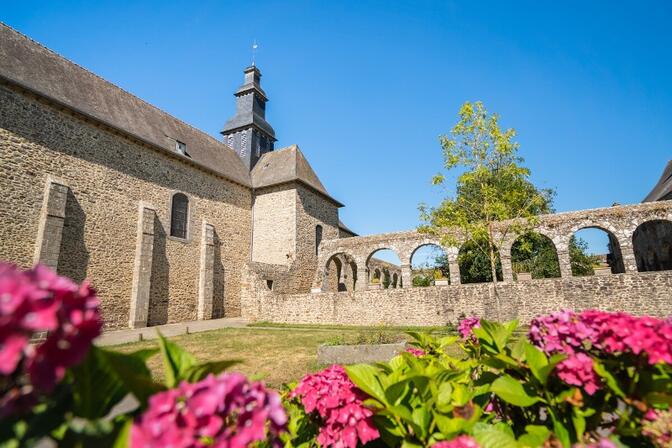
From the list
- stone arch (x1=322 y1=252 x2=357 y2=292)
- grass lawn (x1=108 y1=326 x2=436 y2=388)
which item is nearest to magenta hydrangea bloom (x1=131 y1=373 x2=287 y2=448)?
grass lawn (x1=108 y1=326 x2=436 y2=388)

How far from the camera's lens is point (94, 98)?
1581 centimetres

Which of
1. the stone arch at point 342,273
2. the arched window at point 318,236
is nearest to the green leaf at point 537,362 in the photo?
the arched window at point 318,236

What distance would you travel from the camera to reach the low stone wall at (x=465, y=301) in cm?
1248

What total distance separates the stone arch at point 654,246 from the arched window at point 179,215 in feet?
79.6

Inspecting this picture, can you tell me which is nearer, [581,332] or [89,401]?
[89,401]

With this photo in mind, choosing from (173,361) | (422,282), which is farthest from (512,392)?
(422,282)

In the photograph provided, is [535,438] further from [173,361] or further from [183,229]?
[183,229]

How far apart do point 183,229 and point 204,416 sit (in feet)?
61.9

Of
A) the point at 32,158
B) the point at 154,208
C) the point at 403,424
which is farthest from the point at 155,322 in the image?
the point at 403,424

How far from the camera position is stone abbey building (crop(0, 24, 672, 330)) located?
1252 centimetres

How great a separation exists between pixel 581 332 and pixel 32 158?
16.6 metres

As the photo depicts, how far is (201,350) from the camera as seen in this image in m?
8.71

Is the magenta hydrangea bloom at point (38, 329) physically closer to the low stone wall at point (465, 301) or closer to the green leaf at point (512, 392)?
the green leaf at point (512, 392)

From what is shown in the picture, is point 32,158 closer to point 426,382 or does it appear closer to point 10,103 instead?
point 10,103
